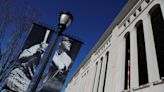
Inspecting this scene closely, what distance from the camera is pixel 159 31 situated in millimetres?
10258

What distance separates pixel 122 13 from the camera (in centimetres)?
1313

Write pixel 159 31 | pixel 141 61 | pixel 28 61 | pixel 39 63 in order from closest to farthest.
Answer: pixel 28 61, pixel 159 31, pixel 141 61, pixel 39 63

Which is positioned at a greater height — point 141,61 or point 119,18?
point 119,18

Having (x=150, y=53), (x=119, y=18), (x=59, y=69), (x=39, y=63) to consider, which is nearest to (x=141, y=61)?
(x=150, y=53)

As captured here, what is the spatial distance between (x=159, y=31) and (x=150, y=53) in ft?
11.6

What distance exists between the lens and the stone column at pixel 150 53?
6742 millimetres

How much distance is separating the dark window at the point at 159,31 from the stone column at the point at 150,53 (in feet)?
1.87

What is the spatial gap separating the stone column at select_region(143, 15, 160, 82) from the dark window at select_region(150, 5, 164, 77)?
22.4 inches

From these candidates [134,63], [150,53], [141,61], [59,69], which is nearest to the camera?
[150,53]

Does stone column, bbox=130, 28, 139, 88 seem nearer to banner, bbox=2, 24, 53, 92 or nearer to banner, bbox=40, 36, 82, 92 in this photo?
banner, bbox=40, 36, 82, 92

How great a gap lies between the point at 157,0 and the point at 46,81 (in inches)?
360

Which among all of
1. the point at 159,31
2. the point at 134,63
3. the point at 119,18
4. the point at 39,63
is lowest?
the point at 39,63

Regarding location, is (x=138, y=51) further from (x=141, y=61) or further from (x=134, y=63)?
(x=134, y=63)

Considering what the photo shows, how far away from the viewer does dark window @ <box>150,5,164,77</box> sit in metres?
8.98
